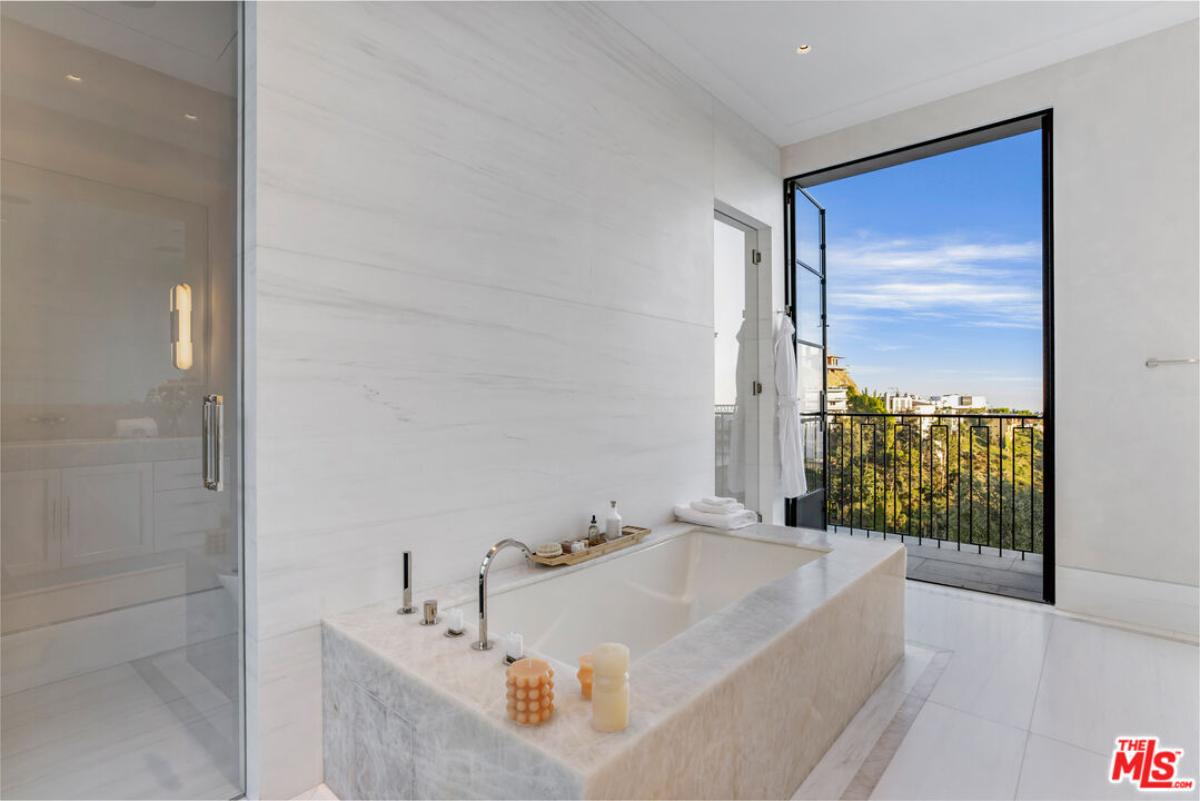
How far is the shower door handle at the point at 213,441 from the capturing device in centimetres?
154

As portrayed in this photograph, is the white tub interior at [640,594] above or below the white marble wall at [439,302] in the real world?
below

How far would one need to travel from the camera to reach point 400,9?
1.85 meters

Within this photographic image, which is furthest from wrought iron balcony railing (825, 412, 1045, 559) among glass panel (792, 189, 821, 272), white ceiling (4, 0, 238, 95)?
white ceiling (4, 0, 238, 95)

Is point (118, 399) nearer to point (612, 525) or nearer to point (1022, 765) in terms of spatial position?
point (612, 525)

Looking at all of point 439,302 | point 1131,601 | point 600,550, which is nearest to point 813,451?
point 1131,601

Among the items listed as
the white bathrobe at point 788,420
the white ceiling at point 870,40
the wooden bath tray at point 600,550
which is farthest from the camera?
the white bathrobe at point 788,420

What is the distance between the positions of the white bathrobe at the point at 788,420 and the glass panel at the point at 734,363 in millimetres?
177

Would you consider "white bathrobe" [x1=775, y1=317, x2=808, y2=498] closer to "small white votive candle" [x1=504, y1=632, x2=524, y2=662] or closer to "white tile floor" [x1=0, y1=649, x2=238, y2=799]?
"small white votive candle" [x1=504, y1=632, x2=524, y2=662]

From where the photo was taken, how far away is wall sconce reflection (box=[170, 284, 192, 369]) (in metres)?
1.49

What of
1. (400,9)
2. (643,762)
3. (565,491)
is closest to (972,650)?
(565,491)

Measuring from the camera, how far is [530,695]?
42.9 inches

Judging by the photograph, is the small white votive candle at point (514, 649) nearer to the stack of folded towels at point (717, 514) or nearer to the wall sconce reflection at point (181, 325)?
the wall sconce reflection at point (181, 325)

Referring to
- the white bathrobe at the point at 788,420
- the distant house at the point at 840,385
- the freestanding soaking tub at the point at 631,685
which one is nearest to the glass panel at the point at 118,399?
the freestanding soaking tub at the point at 631,685

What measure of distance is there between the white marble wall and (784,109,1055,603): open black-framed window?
61.8 inches
